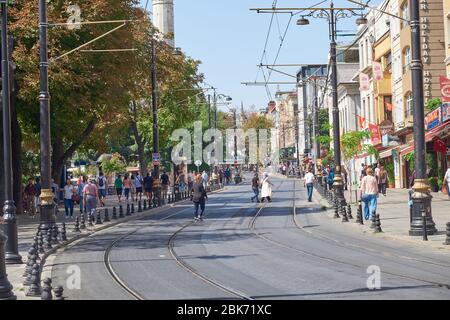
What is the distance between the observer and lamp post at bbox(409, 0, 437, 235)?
2200 centimetres

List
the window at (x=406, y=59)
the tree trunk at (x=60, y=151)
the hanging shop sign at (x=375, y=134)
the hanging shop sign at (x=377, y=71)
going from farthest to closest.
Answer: the hanging shop sign at (x=377, y=71) < the hanging shop sign at (x=375, y=134) < the window at (x=406, y=59) < the tree trunk at (x=60, y=151)

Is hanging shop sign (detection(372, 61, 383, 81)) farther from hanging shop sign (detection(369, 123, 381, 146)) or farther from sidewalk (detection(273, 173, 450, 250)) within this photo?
sidewalk (detection(273, 173, 450, 250))

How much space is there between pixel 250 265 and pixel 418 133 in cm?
705

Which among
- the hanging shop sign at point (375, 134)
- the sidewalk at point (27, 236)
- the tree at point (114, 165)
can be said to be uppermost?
the hanging shop sign at point (375, 134)

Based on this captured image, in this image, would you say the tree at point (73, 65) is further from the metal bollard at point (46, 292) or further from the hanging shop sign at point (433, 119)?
the metal bollard at point (46, 292)

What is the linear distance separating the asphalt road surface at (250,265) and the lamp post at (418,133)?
1222 mm

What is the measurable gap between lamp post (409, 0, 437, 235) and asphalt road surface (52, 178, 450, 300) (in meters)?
1.22

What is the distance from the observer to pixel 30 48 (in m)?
35.2

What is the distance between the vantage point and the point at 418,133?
72.5 ft

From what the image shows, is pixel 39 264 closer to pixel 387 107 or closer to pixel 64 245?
pixel 64 245

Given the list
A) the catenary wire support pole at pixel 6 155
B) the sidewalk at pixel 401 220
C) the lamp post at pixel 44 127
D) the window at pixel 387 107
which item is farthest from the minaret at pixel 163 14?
the catenary wire support pole at pixel 6 155

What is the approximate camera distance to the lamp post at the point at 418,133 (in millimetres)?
22000
